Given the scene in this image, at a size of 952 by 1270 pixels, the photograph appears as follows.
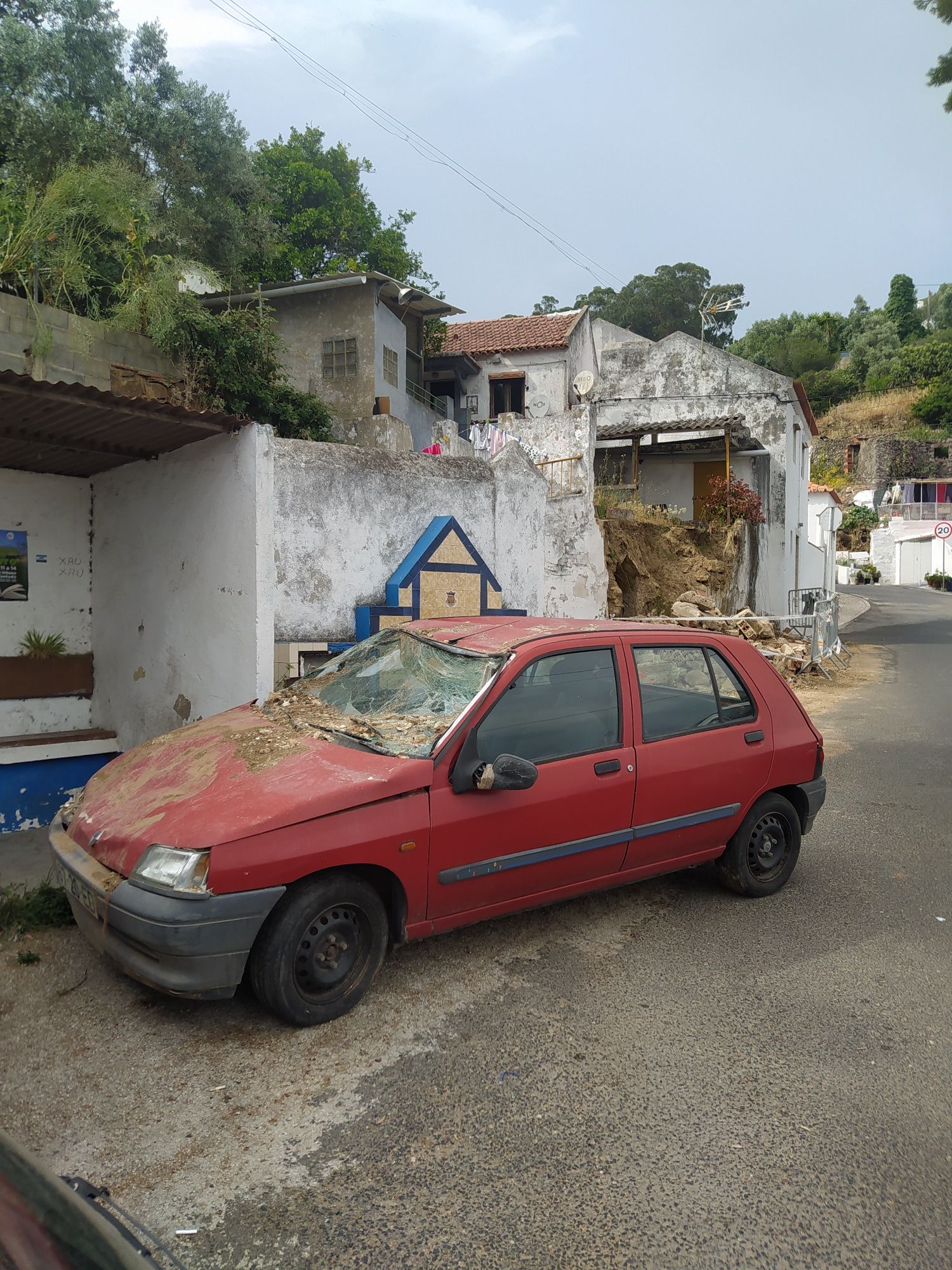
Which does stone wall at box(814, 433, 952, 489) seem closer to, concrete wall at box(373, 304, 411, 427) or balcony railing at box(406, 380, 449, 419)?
balcony railing at box(406, 380, 449, 419)

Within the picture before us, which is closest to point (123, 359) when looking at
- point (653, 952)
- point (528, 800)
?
point (528, 800)

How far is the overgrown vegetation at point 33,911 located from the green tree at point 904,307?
242 ft

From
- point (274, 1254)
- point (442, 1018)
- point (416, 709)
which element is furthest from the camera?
point (416, 709)

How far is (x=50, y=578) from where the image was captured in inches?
320

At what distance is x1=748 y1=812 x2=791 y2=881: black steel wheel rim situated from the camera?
4.89 m

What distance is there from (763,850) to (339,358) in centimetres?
1653

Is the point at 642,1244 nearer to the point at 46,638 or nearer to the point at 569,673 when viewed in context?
the point at 569,673

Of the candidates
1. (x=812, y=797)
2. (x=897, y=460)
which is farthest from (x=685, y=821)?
(x=897, y=460)

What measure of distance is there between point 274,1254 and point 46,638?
23.3 feet

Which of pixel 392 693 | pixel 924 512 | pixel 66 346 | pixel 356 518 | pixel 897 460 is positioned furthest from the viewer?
pixel 897 460

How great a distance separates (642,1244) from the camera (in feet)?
7.57

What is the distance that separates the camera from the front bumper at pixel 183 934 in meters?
3.01

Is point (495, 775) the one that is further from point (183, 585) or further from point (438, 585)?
point (183, 585)

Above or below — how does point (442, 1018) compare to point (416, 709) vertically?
below
